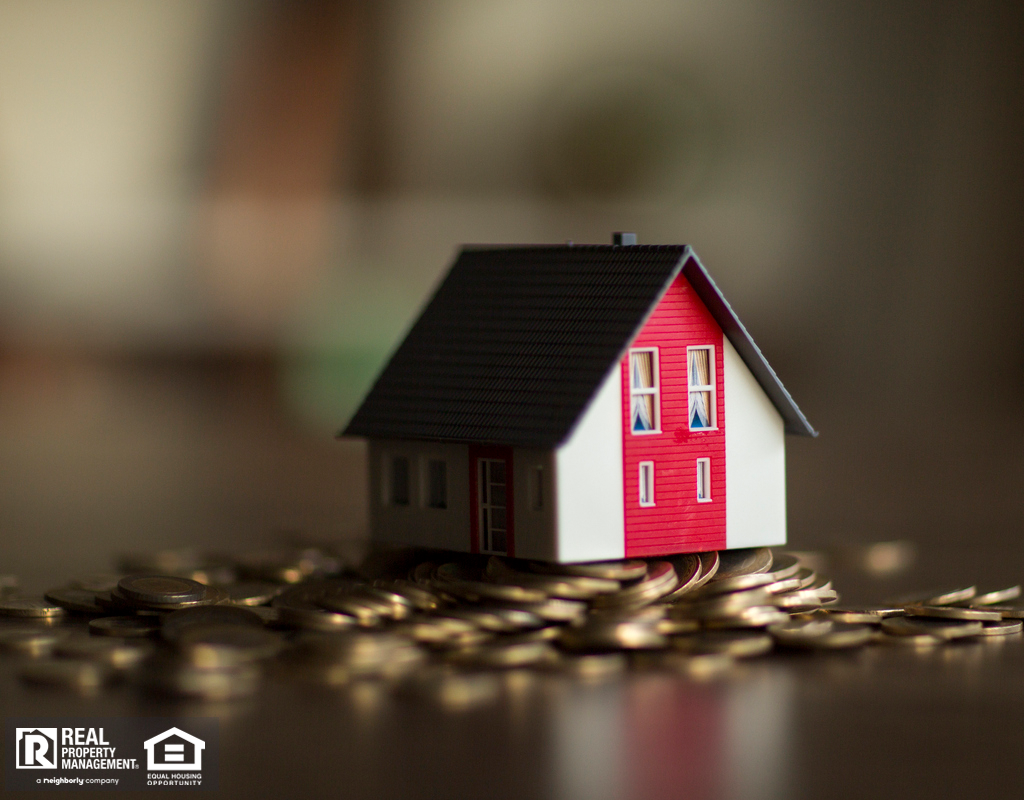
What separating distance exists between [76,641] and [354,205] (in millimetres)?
11487

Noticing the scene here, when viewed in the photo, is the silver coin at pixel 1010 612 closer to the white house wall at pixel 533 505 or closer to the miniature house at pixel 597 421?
the miniature house at pixel 597 421

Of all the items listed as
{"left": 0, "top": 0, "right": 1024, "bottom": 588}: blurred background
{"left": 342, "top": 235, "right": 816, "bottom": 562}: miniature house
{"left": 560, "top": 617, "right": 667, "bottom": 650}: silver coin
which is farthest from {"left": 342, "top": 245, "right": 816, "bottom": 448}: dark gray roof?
{"left": 0, "top": 0, "right": 1024, "bottom": 588}: blurred background

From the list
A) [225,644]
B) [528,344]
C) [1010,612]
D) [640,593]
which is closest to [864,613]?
[1010,612]

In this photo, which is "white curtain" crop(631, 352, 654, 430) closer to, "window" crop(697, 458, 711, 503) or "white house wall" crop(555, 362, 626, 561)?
"white house wall" crop(555, 362, 626, 561)

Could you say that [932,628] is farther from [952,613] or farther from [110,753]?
[110,753]

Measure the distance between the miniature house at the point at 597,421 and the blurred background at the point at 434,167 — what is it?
28.6 ft

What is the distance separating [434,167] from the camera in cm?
1502

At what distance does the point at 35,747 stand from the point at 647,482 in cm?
207

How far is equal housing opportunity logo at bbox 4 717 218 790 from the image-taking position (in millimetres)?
3070

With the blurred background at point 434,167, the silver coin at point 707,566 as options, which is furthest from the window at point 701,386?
the blurred background at point 434,167

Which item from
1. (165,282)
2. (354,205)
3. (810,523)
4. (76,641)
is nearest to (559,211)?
(354,205)

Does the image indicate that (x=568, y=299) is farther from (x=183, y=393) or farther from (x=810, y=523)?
(x=183, y=393)

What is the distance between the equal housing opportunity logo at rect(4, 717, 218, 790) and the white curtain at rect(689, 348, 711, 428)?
1.94 meters

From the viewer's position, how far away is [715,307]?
4539 millimetres
